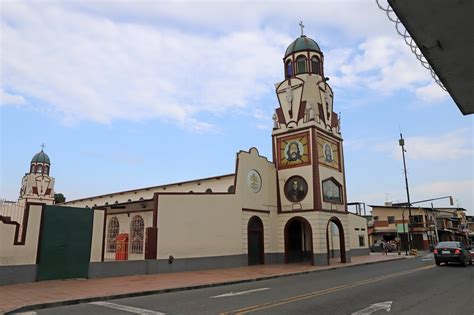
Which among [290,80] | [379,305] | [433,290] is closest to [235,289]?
[379,305]

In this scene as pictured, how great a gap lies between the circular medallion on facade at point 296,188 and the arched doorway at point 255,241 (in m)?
3.19

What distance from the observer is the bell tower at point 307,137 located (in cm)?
2731

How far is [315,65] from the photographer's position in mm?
30422

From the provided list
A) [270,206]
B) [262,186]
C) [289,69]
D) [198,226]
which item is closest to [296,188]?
[270,206]

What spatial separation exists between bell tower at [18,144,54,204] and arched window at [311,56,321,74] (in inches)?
1364

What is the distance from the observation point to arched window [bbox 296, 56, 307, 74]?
3005cm

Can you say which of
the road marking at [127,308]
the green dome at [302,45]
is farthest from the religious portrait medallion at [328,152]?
the road marking at [127,308]

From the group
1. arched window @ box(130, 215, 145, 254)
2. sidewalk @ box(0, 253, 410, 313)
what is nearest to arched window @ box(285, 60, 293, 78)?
arched window @ box(130, 215, 145, 254)

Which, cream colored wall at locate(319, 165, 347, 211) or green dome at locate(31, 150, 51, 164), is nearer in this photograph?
cream colored wall at locate(319, 165, 347, 211)

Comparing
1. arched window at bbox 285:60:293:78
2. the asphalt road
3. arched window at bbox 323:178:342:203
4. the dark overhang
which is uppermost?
arched window at bbox 285:60:293:78

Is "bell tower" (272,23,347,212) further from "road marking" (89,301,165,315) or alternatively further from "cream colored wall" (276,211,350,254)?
"road marking" (89,301,165,315)

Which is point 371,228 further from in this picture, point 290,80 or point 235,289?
point 235,289

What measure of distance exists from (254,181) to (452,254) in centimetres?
1279

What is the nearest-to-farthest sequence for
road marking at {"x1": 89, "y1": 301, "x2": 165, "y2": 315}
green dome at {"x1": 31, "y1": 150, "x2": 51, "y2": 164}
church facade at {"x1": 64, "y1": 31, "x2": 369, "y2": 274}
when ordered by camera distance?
road marking at {"x1": 89, "y1": 301, "x2": 165, "y2": 315} → church facade at {"x1": 64, "y1": 31, "x2": 369, "y2": 274} → green dome at {"x1": 31, "y1": 150, "x2": 51, "y2": 164}
